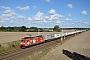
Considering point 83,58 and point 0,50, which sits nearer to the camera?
point 83,58

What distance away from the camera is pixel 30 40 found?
37.8 m

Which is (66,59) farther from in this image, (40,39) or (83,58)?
(40,39)

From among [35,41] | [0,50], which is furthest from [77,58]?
[35,41]

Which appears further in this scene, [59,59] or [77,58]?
[59,59]

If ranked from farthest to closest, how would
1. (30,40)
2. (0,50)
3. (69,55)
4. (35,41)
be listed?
1. (35,41)
2. (30,40)
3. (0,50)
4. (69,55)

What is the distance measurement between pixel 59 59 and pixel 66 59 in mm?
860

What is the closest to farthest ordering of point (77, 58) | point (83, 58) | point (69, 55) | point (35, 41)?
1. point (83, 58)
2. point (77, 58)
3. point (69, 55)
4. point (35, 41)

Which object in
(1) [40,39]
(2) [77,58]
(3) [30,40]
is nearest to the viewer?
(2) [77,58]

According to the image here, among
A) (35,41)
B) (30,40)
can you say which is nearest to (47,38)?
(35,41)

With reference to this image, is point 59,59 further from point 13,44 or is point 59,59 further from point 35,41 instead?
point 35,41

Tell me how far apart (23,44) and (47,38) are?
21.0 metres

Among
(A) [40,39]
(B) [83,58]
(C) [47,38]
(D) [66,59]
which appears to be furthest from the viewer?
(C) [47,38]

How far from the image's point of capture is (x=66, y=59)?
1970 cm

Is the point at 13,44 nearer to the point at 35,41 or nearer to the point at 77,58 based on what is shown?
the point at 35,41
